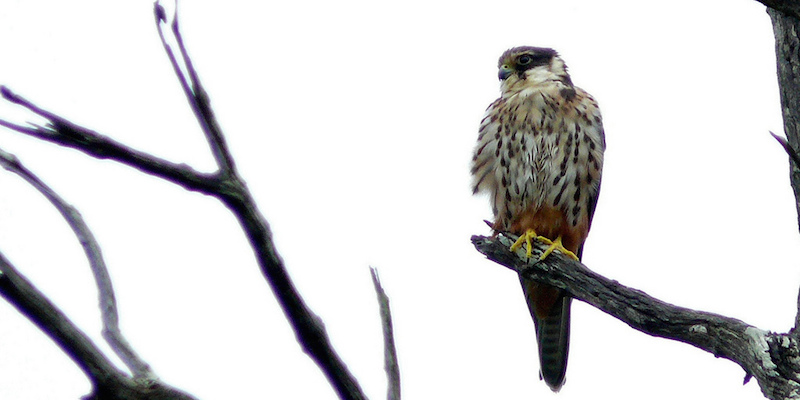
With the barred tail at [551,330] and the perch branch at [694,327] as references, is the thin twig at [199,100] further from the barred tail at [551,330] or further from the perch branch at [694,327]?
the barred tail at [551,330]

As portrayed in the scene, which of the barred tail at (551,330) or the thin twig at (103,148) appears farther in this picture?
the barred tail at (551,330)

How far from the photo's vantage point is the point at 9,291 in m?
1.17

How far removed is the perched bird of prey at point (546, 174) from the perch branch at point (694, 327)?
1022mm

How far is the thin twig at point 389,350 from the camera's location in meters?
1.68

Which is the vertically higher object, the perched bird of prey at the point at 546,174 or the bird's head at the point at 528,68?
the bird's head at the point at 528,68

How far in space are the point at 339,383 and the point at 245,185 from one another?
14.2 inches

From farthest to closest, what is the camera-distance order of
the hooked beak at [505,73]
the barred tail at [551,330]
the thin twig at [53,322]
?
the hooked beak at [505,73] < the barred tail at [551,330] < the thin twig at [53,322]

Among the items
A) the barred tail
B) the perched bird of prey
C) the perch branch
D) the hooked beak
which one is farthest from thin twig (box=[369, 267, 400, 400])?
the hooked beak

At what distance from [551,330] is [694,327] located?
228 centimetres

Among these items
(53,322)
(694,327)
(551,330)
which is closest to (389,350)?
(53,322)

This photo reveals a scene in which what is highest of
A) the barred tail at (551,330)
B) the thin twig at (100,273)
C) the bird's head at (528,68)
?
Answer: the bird's head at (528,68)

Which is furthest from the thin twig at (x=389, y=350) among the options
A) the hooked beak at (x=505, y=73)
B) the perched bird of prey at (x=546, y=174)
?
the hooked beak at (x=505, y=73)

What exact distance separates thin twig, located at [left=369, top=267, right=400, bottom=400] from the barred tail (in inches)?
119

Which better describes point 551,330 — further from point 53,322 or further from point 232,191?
point 53,322
